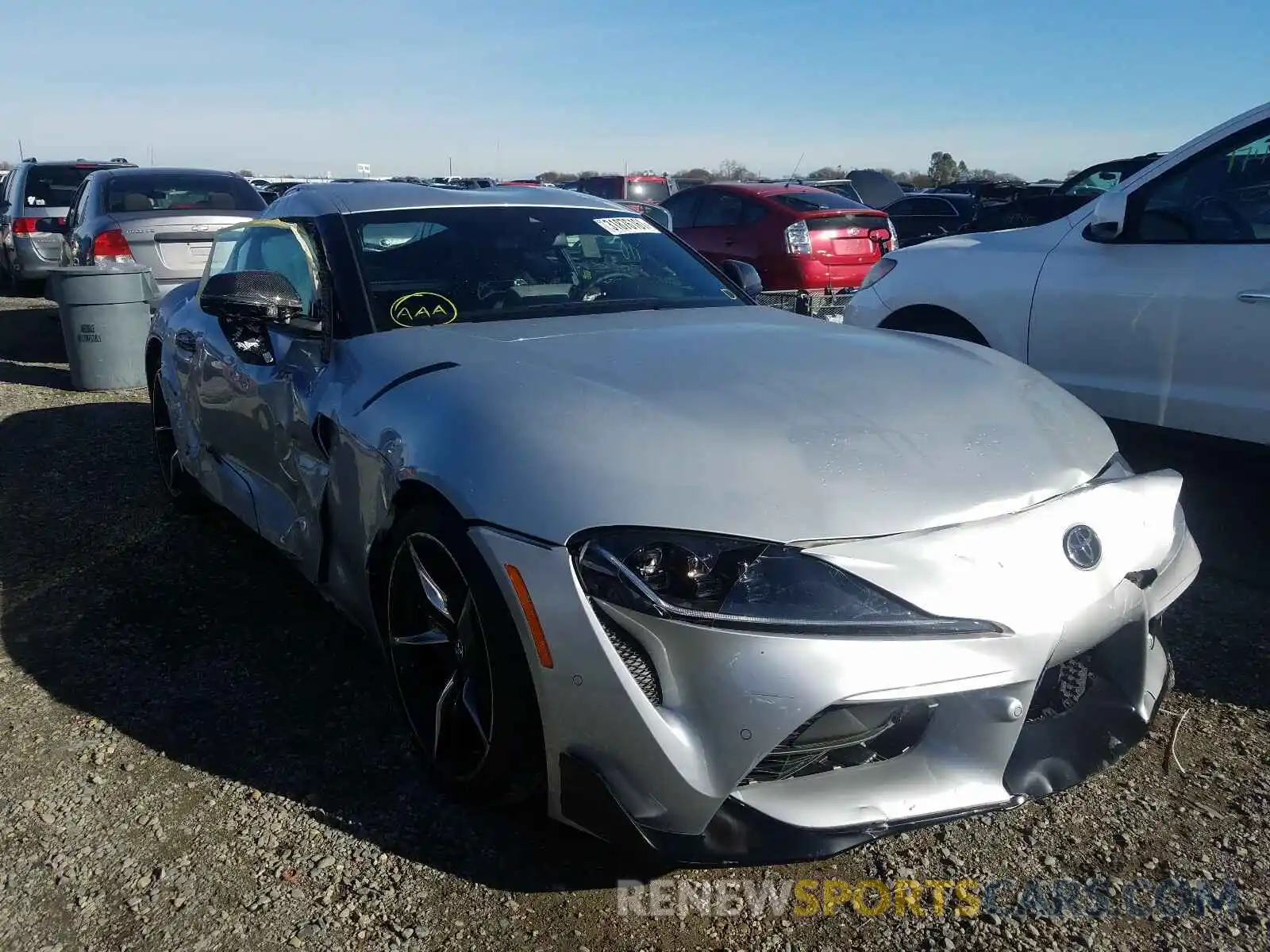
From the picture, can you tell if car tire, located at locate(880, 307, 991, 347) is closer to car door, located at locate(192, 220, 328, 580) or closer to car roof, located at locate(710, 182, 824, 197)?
car door, located at locate(192, 220, 328, 580)

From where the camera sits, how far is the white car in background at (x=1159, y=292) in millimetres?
4023

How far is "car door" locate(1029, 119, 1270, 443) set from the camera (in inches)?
158

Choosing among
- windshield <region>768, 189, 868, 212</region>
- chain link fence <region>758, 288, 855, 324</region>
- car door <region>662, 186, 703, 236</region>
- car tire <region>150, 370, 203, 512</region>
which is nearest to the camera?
car tire <region>150, 370, 203, 512</region>

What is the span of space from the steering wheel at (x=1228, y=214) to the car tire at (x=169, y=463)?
430cm

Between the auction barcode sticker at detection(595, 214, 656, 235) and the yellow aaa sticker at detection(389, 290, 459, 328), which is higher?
the auction barcode sticker at detection(595, 214, 656, 235)

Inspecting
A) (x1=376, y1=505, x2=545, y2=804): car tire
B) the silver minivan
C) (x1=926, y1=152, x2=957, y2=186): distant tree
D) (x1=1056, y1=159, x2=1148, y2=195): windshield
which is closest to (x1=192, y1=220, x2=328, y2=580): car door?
(x1=376, y1=505, x2=545, y2=804): car tire

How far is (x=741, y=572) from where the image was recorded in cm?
204

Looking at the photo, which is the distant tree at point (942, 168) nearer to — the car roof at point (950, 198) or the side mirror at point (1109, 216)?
the car roof at point (950, 198)

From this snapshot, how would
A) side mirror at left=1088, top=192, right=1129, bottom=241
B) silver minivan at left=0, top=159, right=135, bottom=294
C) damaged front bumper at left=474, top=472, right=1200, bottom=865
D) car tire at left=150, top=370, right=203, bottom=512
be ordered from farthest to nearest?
silver minivan at left=0, top=159, right=135, bottom=294 < car tire at left=150, top=370, right=203, bottom=512 < side mirror at left=1088, top=192, right=1129, bottom=241 < damaged front bumper at left=474, top=472, right=1200, bottom=865

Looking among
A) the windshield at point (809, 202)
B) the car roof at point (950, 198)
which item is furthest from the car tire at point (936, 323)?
the car roof at point (950, 198)

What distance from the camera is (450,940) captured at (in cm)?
221

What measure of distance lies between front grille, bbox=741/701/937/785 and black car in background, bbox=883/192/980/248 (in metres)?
15.8

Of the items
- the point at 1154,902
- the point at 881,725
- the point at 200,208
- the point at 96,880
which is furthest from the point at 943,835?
the point at 200,208

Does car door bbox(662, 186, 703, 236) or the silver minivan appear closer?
car door bbox(662, 186, 703, 236)
